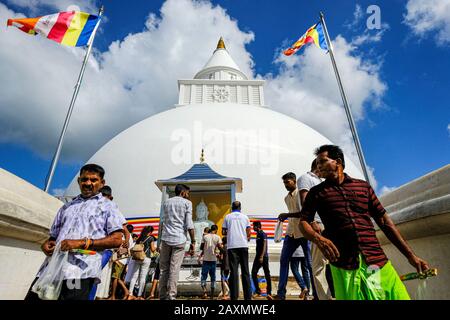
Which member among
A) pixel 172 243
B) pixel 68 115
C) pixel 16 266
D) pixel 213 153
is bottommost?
pixel 16 266

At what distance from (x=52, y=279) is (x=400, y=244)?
→ 6.32 ft

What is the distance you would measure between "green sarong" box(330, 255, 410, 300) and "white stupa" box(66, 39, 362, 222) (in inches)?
322

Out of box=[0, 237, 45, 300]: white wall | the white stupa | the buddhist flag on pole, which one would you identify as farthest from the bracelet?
the white stupa

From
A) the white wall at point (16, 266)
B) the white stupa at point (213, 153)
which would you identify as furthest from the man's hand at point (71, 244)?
the white stupa at point (213, 153)

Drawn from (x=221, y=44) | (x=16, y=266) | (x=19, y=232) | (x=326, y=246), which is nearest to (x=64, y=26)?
(x=19, y=232)

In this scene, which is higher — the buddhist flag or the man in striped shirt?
the buddhist flag

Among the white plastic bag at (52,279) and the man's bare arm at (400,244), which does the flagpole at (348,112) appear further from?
the white plastic bag at (52,279)

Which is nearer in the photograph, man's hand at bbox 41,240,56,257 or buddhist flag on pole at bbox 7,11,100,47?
man's hand at bbox 41,240,56,257

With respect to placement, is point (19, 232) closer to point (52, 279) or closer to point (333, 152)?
point (52, 279)

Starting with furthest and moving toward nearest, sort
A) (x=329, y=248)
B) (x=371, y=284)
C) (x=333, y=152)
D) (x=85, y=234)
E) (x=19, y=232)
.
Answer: (x=19, y=232), (x=333, y=152), (x=85, y=234), (x=329, y=248), (x=371, y=284)

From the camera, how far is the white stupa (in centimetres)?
1112

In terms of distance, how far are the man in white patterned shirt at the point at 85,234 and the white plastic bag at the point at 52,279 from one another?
3 centimetres

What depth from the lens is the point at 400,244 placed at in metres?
1.69

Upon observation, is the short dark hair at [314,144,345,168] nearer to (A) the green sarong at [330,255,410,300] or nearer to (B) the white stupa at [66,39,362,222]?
(A) the green sarong at [330,255,410,300]
